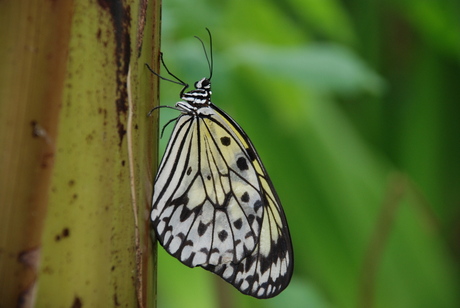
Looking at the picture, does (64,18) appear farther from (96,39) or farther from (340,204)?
(340,204)

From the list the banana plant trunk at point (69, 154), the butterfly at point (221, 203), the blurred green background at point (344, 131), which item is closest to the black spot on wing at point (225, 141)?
the butterfly at point (221, 203)

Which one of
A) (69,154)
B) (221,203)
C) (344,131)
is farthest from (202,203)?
(344,131)

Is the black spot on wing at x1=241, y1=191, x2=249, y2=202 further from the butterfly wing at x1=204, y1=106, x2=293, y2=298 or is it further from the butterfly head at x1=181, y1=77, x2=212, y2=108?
the butterfly head at x1=181, y1=77, x2=212, y2=108

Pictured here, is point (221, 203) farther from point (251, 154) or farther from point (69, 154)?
point (69, 154)

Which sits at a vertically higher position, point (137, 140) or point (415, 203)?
point (415, 203)

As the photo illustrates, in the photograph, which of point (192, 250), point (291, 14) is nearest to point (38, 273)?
point (192, 250)

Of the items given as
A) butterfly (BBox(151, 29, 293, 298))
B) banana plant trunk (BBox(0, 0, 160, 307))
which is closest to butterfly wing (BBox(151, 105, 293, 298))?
butterfly (BBox(151, 29, 293, 298))

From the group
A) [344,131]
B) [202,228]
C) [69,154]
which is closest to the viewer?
[69,154]
